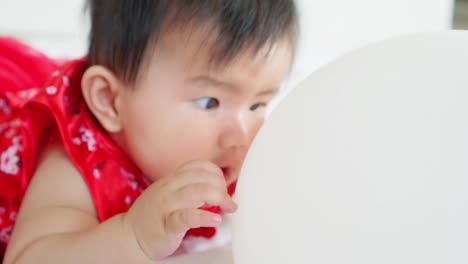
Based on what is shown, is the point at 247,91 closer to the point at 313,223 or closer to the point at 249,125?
the point at 249,125

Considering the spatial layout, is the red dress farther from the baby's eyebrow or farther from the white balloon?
the white balloon

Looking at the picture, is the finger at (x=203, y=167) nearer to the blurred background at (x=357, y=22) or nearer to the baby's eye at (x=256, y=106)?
the baby's eye at (x=256, y=106)

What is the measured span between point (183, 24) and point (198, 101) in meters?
Answer: 0.08

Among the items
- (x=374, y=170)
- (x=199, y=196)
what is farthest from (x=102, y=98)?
(x=374, y=170)

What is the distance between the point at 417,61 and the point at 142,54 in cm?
35

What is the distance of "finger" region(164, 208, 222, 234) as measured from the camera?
53 cm

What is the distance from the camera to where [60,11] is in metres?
1.43

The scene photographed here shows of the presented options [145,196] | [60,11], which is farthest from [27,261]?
[60,11]

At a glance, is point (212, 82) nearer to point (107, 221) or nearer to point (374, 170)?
point (107, 221)

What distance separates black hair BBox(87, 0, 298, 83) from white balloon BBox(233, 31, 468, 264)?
0.25 m

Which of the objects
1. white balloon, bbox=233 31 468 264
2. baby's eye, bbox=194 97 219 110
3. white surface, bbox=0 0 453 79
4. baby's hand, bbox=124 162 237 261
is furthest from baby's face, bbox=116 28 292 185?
white surface, bbox=0 0 453 79

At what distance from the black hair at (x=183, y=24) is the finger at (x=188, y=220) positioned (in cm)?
20

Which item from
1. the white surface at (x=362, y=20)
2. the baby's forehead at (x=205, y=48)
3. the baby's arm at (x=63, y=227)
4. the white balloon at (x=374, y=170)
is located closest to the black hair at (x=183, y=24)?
the baby's forehead at (x=205, y=48)

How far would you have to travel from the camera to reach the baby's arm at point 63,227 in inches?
24.0
